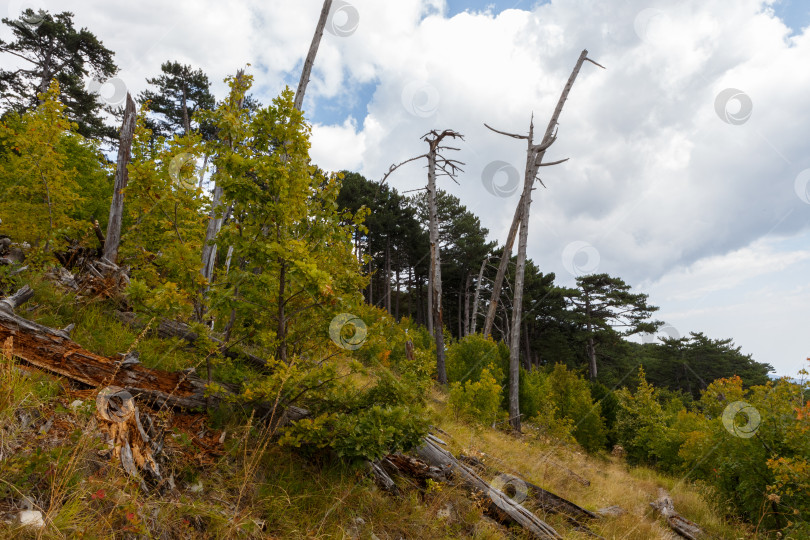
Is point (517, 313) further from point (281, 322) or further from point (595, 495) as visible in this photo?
point (281, 322)

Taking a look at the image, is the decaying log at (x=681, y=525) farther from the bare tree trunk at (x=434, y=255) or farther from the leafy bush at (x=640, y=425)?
the leafy bush at (x=640, y=425)

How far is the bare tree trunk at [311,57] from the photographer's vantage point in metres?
7.11

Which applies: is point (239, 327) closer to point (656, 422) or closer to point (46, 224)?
point (46, 224)

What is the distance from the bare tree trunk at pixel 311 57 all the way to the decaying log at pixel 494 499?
606 cm

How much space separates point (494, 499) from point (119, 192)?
7707 mm

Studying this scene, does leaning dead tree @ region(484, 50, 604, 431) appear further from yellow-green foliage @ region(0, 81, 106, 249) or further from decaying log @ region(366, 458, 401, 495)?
yellow-green foliage @ region(0, 81, 106, 249)

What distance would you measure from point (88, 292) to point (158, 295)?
3.28 m

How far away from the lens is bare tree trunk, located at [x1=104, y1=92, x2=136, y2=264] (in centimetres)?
701

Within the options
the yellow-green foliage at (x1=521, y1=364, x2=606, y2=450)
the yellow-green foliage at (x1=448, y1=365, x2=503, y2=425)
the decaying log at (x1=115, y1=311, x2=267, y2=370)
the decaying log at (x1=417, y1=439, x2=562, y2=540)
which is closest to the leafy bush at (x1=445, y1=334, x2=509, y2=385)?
the yellow-green foliage at (x1=521, y1=364, x2=606, y2=450)

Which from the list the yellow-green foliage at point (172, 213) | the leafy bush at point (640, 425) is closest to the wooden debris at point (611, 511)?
the yellow-green foliage at point (172, 213)

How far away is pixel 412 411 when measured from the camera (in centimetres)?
336

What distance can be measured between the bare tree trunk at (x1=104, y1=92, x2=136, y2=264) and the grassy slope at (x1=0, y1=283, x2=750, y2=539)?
2296 mm

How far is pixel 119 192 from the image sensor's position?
271 inches

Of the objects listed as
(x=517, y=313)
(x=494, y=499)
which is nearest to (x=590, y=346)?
(x=517, y=313)
